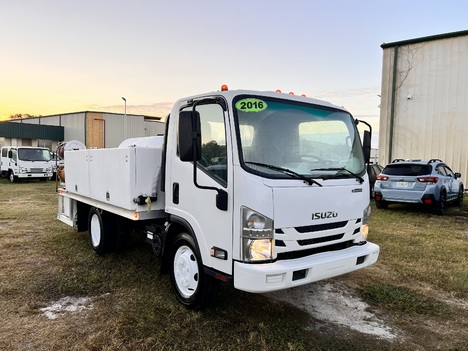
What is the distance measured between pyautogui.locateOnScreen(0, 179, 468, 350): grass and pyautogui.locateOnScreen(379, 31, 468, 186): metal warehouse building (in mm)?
11027

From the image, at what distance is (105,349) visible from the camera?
3324 mm

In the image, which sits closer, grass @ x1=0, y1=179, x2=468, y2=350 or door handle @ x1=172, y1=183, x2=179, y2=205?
grass @ x1=0, y1=179, x2=468, y2=350

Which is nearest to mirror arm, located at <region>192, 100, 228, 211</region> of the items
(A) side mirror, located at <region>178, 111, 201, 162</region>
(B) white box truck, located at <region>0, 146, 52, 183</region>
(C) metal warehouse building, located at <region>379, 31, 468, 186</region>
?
(A) side mirror, located at <region>178, 111, 201, 162</region>

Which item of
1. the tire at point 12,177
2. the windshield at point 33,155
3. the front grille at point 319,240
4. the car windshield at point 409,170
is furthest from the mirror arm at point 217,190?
the tire at point 12,177

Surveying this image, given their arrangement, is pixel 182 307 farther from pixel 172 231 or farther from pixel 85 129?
pixel 85 129

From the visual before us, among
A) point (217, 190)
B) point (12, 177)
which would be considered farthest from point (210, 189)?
point (12, 177)

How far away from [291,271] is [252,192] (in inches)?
30.3

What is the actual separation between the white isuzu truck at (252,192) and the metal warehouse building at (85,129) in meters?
36.0

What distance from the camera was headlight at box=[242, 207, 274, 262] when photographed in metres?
3.31

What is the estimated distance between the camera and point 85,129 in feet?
Result: 135

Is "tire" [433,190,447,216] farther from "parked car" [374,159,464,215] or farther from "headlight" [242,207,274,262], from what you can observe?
"headlight" [242,207,274,262]

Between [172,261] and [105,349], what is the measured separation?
4.03 ft

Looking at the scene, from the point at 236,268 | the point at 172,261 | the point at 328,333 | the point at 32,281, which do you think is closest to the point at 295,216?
the point at 236,268

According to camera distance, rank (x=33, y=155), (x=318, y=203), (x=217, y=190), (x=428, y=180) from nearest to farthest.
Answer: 1. (x=217, y=190)
2. (x=318, y=203)
3. (x=428, y=180)
4. (x=33, y=155)
